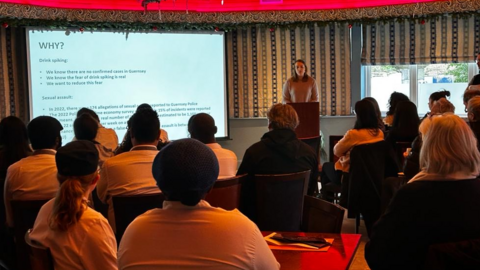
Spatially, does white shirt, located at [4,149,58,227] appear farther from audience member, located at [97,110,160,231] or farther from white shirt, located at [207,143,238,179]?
white shirt, located at [207,143,238,179]

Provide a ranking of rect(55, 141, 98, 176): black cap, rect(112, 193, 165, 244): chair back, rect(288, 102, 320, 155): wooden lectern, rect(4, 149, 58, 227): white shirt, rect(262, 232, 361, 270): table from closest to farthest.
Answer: rect(262, 232, 361, 270): table < rect(55, 141, 98, 176): black cap < rect(112, 193, 165, 244): chair back < rect(4, 149, 58, 227): white shirt < rect(288, 102, 320, 155): wooden lectern

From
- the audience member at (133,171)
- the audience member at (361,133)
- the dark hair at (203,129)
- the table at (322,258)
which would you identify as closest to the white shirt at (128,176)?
the audience member at (133,171)

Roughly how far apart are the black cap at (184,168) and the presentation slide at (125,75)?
19.9 ft

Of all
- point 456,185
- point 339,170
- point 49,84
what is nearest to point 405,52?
point 339,170

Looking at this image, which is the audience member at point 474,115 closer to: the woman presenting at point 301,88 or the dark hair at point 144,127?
the dark hair at point 144,127

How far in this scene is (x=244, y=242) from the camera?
5.24 feet

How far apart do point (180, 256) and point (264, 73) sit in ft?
24.4

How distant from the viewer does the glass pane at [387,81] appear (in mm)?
8773

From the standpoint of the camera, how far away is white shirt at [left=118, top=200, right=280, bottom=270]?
5.22ft

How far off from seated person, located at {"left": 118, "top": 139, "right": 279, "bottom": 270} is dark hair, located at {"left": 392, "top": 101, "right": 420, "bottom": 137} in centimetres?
402

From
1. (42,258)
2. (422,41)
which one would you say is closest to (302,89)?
(422,41)

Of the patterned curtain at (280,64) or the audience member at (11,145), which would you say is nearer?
the audience member at (11,145)

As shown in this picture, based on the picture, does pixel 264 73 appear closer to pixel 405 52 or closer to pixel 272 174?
pixel 405 52

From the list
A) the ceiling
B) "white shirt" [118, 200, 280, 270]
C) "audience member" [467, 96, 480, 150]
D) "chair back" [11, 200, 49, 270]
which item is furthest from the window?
"white shirt" [118, 200, 280, 270]
